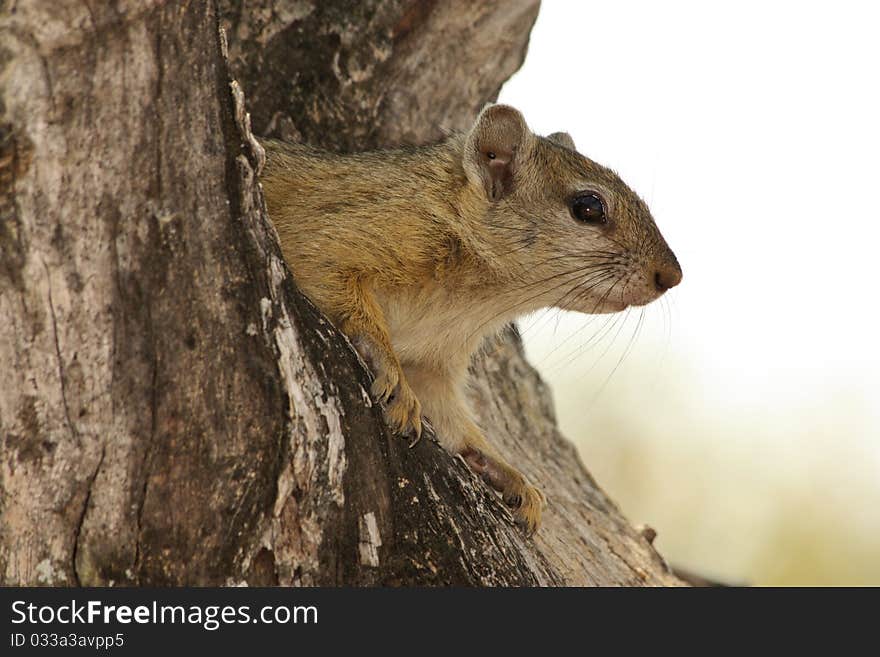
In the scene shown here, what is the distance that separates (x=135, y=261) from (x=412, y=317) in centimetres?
202

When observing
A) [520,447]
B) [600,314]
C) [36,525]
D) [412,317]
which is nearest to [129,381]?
[36,525]

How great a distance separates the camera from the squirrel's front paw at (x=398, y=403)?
407 centimetres

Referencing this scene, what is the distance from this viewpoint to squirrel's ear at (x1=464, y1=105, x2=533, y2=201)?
5.36m

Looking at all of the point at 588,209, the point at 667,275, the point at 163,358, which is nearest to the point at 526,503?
the point at 667,275

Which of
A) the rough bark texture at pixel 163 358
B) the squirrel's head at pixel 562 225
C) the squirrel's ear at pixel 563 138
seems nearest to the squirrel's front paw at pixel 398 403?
the rough bark texture at pixel 163 358

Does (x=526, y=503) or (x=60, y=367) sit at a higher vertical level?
(x=60, y=367)

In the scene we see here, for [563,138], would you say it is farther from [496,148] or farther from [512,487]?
[512,487]

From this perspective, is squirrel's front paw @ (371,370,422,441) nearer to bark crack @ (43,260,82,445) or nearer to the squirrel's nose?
bark crack @ (43,260,82,445)

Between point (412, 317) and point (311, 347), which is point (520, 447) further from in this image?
point (311, 347)

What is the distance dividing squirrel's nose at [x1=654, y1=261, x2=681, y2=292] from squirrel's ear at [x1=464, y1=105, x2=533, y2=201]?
0.81 meters

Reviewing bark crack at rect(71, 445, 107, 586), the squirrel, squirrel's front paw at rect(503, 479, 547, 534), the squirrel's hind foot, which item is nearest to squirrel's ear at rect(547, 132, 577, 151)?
the squirrel

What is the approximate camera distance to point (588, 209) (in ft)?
17.5

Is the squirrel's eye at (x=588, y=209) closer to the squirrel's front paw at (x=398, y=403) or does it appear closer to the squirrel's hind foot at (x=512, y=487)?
the squirrel's hind foot at (x=512, y=487)

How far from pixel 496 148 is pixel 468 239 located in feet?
1.59
